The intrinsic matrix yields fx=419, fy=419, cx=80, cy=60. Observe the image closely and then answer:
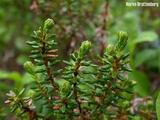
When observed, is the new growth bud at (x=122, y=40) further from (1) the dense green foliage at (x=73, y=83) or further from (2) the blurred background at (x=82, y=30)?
(2) the blurred background at (x=82, y=30)

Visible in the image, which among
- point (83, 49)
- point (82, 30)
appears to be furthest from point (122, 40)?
point (82, 30)

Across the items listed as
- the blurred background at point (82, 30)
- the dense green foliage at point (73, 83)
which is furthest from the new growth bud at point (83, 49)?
the blurred background at point (82, 30)

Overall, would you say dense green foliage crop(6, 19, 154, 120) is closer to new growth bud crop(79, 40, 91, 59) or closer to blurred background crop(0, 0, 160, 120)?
new growth bud crop(79, 40, 91, 59)

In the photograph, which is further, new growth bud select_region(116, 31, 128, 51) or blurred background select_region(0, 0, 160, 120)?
blurred background select_region(0, 0, 160, 120)

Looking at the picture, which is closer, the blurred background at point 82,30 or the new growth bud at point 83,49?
the new growth bud at point 83,49

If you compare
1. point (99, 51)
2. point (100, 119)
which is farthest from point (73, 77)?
point (99, 51)

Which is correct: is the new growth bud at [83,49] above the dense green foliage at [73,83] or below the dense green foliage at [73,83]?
above

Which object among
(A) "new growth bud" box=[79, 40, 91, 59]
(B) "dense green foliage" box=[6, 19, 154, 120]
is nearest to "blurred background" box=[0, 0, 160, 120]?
(B) "dense green foliage" box=[6, 19, 154, 120]

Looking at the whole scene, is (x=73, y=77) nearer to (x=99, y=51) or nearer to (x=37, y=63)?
(x=37, y=63)
